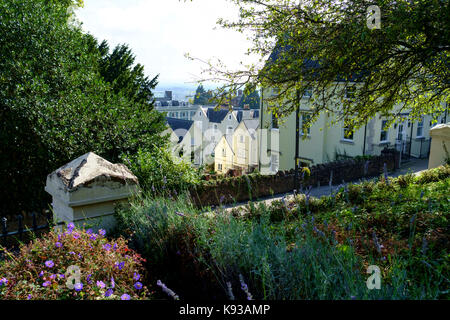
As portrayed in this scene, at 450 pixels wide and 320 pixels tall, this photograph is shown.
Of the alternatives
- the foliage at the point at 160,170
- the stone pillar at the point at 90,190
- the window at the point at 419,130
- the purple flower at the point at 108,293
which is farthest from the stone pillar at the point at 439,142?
the window at the point at 419,130

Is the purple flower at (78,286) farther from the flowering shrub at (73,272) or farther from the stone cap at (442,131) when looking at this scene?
the stone cap at (442,131)

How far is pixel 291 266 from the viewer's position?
2801 millimetres

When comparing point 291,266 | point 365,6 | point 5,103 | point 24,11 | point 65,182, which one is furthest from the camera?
point 24,11

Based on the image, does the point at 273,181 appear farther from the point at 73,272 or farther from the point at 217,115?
the point at 217,115

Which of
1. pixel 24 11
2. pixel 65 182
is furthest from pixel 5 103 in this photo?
pixel 65 182

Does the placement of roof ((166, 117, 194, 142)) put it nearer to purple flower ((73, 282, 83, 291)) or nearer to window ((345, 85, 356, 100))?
window ((345, 85, 356, 100))

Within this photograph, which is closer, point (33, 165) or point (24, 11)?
point (33, 165)

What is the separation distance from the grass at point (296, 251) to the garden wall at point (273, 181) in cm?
371

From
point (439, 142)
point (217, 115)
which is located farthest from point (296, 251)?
point (217, 115)

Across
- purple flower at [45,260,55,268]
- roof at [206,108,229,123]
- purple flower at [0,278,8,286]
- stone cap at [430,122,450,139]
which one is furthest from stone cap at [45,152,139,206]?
roof at [206,108,229,123]

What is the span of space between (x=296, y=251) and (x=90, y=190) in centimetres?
300

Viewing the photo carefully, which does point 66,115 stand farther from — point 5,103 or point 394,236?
point 394,236

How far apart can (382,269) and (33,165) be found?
799 cm

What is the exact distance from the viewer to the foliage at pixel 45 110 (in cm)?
798
